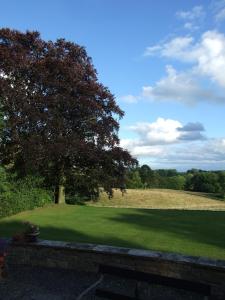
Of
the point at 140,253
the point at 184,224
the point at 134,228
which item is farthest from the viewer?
the point at 184,224

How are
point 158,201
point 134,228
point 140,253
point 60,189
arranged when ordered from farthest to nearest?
point 158,201
point 60,189
point 134,228
point 140,253

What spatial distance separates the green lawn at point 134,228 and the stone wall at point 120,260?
234 cm

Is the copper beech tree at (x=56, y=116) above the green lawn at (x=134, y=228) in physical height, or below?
above

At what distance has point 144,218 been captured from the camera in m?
16.2

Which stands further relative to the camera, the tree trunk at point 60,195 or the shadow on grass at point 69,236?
the tree trunk at point 60,195

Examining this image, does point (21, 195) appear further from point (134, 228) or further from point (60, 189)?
point (134, 228)

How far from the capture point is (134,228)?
13.7 m

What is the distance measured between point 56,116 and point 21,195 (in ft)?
16.0

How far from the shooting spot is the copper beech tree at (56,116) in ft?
69.8

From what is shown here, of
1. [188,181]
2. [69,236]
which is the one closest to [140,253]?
[69,236]

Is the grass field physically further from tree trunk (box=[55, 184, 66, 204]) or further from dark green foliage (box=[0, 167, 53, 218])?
tree trunk (box=[55, 184, 66, 204])

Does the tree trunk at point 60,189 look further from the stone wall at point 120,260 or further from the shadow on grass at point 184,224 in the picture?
the stone wall at point 120,260

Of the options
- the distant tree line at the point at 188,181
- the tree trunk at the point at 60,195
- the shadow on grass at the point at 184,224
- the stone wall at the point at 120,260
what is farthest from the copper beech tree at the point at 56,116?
the distant tree line at the point at 188,181

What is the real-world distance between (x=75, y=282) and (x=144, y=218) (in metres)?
8.44
